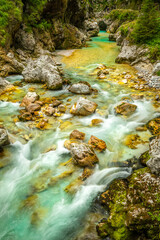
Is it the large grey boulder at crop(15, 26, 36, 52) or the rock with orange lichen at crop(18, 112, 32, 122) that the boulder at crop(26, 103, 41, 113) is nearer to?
the rock with orange lichen at crop(18, 112, 32, 122)

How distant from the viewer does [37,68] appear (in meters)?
9.62

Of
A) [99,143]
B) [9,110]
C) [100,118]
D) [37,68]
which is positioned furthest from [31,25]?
[99,143]

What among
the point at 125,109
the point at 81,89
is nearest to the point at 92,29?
the point at 81,89

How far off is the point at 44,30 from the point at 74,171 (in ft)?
52.9

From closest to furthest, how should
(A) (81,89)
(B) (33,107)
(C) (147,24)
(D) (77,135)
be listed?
(D) (77,135) → (B) (33,107) → (A) (81,89) → (C) (147,24)

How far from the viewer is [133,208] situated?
2.92 metres

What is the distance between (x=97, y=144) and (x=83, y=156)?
0.85 m

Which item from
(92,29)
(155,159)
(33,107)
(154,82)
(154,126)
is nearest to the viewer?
(155,159)

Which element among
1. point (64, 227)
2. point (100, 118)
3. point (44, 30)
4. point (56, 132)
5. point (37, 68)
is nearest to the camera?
point (64, 227)

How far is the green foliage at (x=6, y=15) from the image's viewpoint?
9.87 meters

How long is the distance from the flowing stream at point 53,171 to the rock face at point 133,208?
435 millimetres

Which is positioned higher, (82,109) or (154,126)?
(82,109)

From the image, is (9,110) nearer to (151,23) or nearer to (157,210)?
(157,210)

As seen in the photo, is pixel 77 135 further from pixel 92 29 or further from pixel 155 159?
pixel 92 29
